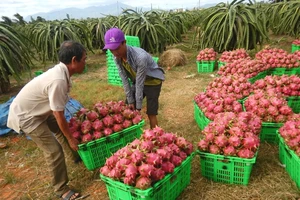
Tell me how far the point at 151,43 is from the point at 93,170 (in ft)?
17.8

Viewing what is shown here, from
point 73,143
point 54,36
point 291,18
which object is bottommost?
point 73,143

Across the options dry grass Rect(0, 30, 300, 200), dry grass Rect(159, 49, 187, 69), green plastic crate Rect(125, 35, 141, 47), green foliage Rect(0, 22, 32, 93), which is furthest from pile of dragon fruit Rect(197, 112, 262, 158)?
dry grass Rect(159, 49, 187, 69)

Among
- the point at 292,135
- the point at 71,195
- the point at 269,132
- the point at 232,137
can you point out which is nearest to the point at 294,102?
the point at 269,132

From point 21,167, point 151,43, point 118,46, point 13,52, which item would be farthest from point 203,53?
point 21,167

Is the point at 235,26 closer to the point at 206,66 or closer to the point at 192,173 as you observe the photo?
the point at 206,66

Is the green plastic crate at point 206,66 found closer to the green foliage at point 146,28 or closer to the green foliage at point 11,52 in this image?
the green foliage at point 146,28

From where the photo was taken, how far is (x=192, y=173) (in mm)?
2490

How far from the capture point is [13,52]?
4.61 m

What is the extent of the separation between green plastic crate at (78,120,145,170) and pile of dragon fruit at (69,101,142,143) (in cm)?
5

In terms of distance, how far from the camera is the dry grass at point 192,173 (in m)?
2.14

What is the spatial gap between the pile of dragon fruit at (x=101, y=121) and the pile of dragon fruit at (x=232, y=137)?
85cm

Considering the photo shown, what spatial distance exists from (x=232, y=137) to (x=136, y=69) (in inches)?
50.9

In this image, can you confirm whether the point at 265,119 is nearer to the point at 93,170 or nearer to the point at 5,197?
the point at 93,170

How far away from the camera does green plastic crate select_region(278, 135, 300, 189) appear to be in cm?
201
